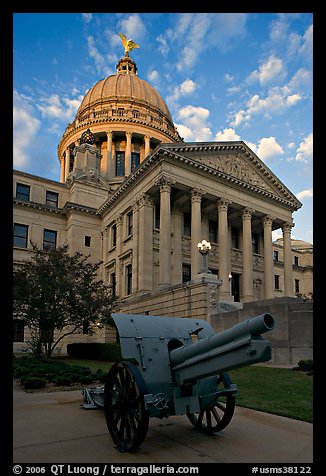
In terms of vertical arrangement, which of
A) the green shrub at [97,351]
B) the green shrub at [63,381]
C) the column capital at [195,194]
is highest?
the column capital at [195,194]

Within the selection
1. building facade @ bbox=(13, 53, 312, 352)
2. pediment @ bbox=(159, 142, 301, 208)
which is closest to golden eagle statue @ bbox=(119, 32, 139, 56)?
building facade @ bbox=(13, 53, 312, 352)

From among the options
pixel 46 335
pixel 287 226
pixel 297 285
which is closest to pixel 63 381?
pixel 46 335

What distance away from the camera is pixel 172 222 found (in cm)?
3584

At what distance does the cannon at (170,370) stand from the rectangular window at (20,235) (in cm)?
3561

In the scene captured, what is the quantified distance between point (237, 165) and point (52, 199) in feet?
68.4

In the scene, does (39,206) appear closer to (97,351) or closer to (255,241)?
(97,351)

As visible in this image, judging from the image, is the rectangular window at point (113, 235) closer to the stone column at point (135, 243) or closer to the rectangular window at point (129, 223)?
the rectangular window at point (129, 223)

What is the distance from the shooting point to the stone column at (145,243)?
32.2 meters

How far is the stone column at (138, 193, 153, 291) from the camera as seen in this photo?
32.2m

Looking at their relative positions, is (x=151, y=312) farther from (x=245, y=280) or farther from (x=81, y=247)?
(x=81, y=247)

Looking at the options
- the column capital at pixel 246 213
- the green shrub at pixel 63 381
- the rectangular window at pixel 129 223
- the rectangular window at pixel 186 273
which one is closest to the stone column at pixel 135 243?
the rectangular window at pixel 129 223

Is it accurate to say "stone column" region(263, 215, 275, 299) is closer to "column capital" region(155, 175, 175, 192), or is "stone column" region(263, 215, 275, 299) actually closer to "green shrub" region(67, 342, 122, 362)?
"column capital" region(155, 175, 175, 192)

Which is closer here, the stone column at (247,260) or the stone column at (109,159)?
the stone column at (247,260)

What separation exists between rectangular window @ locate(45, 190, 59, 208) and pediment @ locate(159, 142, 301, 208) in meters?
18.4
